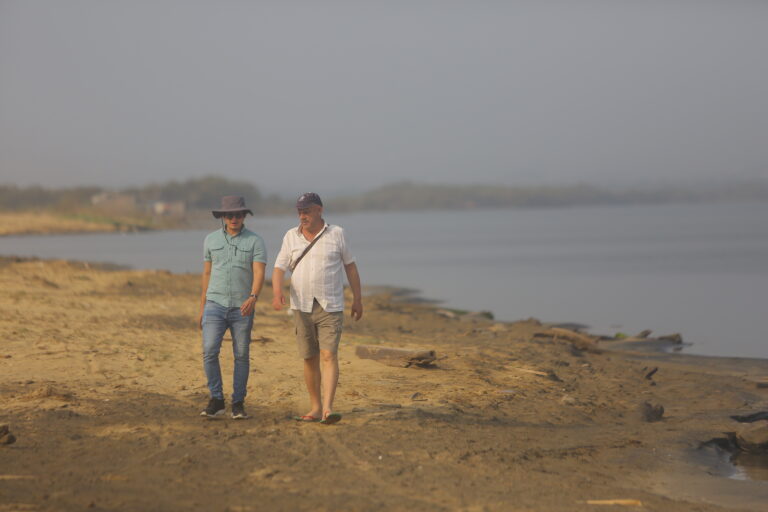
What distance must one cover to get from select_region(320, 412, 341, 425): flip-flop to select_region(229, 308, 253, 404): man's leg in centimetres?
77

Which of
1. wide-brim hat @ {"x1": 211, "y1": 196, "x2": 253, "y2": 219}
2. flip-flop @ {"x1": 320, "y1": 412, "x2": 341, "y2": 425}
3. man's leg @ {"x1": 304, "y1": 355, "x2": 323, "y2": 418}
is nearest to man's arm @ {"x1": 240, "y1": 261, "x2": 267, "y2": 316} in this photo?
wide-brim hat @ {"x1": 211, "y1": 196, "x2": 253, "y2": 219}

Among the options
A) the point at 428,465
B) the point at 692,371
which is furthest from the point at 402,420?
the point at 692,371

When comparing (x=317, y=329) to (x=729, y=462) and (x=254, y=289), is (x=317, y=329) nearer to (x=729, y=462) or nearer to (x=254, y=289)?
(x=254, y=289)

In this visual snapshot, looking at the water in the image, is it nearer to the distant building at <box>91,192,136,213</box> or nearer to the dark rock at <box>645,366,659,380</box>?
the dark rock at <box>645,366,659,380</box>

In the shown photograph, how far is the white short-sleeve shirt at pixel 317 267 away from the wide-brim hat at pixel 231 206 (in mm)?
479

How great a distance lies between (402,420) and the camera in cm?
775

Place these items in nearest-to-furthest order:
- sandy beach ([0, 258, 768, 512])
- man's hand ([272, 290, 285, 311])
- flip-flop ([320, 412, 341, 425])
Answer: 1. sandy beach ([0, 258, 768, 512])
2. man's hand ([272, 290, 285, 311])
3. flip-flop ([320, 412, 341, 425])

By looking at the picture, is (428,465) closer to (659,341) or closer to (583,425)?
(583,425)

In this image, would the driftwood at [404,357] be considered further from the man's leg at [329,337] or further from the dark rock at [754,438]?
the dark rock at [754,438]

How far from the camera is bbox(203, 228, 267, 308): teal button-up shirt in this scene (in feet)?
23.7

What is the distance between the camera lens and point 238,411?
7570 mm

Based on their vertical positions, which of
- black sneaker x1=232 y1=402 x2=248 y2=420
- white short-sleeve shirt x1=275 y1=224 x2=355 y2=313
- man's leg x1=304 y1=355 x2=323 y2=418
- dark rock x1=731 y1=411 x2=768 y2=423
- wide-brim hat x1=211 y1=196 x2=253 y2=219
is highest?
wide-brim hat x1=211 y1=196 x2=253 y2=219

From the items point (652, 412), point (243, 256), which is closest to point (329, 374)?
point (243, 256)

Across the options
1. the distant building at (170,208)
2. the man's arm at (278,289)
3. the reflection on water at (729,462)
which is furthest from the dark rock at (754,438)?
the distant building at (170,208)
